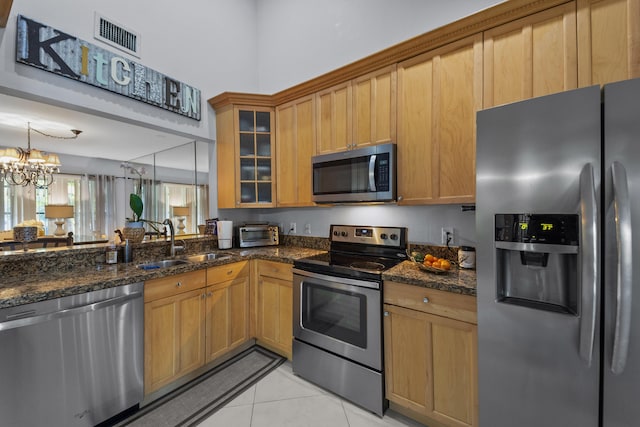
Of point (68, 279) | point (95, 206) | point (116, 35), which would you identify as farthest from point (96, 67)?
point (95, 206)

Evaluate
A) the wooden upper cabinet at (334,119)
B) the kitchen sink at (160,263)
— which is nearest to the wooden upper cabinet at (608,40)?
the wooden upper cabinet at (334,119)

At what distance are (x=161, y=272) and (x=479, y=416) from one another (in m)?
2.04

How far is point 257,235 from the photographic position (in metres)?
2.93

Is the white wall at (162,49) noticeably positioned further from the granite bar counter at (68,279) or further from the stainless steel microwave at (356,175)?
the stainless steel microwave at (356,175)

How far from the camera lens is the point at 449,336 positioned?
1455 mm

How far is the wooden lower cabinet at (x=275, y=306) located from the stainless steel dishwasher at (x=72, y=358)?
3.10ft

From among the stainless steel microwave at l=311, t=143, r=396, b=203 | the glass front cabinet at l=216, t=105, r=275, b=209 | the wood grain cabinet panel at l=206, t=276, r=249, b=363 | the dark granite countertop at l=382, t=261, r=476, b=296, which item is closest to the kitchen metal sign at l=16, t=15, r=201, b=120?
the glass front cabinet at l=216, t=105, r=275, b=209

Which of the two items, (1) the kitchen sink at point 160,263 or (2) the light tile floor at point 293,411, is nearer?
(2) the light tile floor at point 293,411

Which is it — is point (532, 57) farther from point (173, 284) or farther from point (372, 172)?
point (173, 284)

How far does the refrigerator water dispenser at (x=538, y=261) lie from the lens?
1075mm

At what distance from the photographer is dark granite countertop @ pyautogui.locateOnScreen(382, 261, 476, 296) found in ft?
4.59

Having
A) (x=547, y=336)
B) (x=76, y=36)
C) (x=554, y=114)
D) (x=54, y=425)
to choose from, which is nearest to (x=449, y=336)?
(x=547, y=336)

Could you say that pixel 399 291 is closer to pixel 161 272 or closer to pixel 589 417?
pixel 589 417

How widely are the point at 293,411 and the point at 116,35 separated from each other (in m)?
3.17
